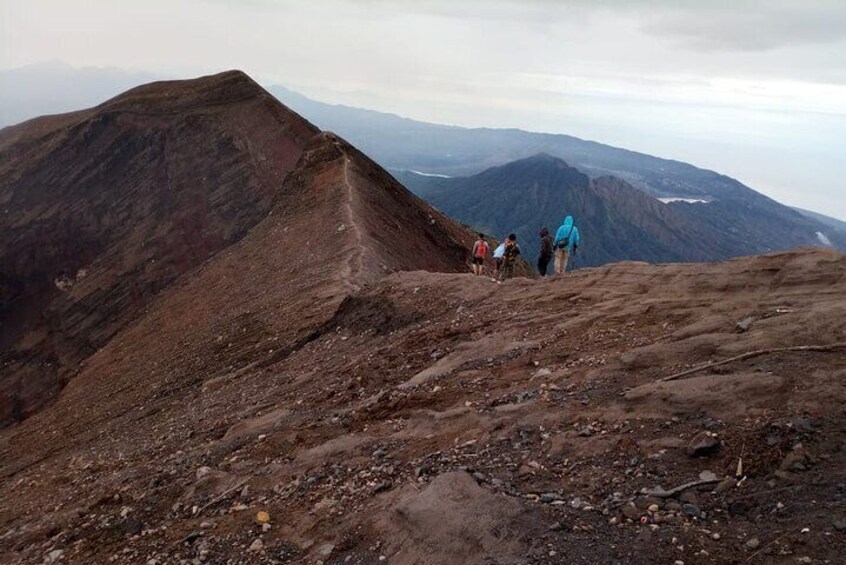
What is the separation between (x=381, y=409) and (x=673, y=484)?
14.3 ft

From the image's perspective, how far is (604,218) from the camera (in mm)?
173125

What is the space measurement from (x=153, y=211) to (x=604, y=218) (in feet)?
491

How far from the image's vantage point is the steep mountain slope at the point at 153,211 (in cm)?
2695

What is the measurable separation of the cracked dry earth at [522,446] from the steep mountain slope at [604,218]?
465 feet

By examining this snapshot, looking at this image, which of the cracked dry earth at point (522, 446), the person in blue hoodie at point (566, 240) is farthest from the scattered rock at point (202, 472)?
the person in blue hoodie at point (566, 240)

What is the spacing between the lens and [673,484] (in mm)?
5746

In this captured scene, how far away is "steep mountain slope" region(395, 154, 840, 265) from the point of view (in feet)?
535

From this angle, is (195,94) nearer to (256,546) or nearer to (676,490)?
(256,546)

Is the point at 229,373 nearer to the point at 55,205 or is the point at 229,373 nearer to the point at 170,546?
the point at 170,546

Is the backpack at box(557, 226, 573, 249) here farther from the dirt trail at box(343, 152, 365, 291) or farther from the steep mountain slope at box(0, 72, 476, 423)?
the steep mountain slope at box(0, 72, 476, 423)

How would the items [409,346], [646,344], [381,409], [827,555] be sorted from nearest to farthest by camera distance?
[827,555] → [646,344] → [381,409] → [409,346]

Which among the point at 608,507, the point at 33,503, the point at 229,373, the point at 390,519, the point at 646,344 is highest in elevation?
the point at 646,344

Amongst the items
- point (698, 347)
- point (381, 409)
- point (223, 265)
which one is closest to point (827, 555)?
point (698, 347)

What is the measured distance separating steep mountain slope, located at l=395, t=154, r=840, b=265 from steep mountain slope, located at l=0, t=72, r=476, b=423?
374 ft
